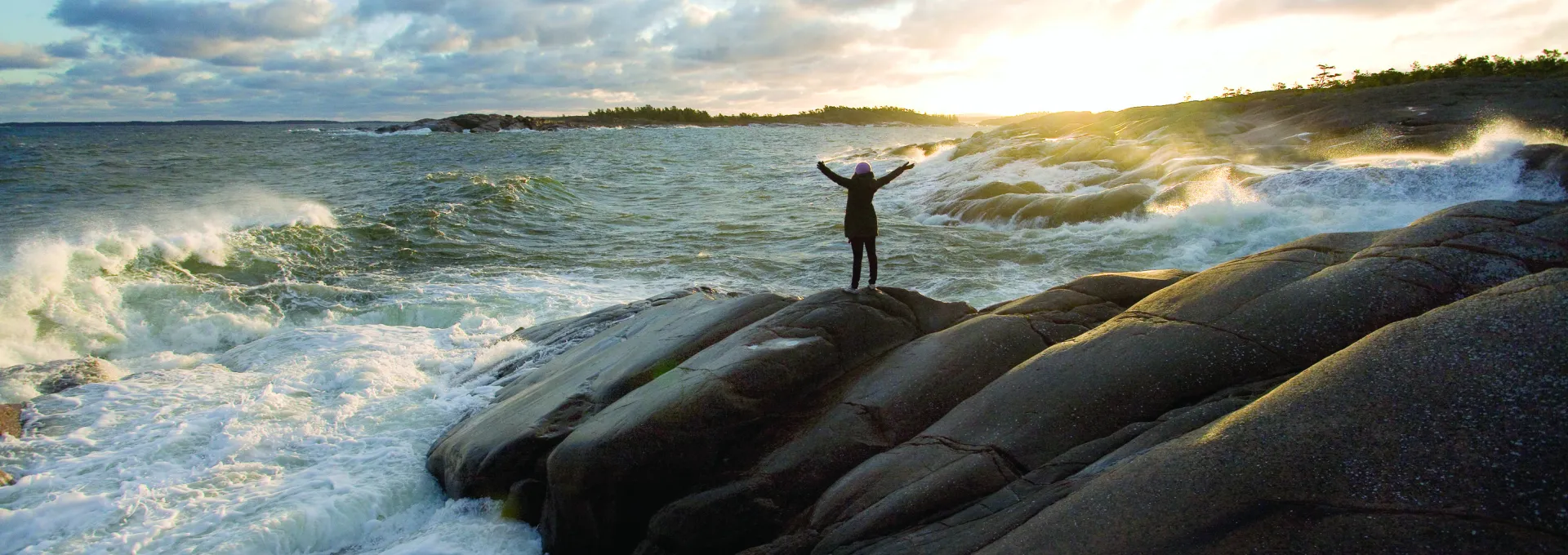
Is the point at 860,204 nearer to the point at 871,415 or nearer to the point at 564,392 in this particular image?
the point at 871,415

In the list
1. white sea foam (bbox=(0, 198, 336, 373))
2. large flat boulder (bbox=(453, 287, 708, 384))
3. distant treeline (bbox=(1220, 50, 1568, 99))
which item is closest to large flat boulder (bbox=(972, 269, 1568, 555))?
large flat boulder (bbox=(453, 287, 708, 384))

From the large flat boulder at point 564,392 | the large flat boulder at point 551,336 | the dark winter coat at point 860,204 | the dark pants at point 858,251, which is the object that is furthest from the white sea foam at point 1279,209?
the large flat boulder at point 564,392

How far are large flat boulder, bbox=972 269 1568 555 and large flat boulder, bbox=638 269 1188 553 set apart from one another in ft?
6.40

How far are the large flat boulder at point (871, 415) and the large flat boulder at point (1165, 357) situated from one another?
0.35 m

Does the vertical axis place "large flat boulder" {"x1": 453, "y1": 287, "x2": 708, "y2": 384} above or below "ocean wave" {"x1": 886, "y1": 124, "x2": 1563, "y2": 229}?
below

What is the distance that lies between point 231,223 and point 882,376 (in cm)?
2213

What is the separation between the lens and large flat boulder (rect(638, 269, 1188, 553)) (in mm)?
5730

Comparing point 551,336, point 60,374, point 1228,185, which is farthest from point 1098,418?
point 1228,185

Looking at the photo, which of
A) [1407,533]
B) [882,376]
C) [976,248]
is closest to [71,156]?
[976,248]

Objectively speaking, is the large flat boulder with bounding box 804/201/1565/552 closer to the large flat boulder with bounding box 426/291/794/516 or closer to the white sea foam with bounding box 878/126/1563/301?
the large flat boulder with bounding box 426/291/794/516

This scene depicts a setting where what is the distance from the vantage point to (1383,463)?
138 inches

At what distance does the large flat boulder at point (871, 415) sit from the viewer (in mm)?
5730

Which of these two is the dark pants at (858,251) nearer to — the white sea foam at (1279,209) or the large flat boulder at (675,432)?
the large flat boulder at (675,432)

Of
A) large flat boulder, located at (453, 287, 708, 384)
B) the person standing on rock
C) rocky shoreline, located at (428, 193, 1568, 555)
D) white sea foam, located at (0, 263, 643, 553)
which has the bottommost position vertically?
white sea foam, located at (0, 263, 643, 553)
